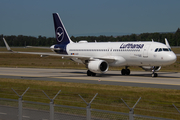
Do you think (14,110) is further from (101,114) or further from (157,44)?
(157,44)

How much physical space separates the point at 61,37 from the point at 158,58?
18430 mm

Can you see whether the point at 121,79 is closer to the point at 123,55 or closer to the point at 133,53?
the point at 133,53

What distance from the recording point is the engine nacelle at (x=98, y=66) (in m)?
35.8

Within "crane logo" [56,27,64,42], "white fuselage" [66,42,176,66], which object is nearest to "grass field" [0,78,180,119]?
"white fuselage" [66,42,176,66]

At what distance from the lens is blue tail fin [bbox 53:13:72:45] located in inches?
1837

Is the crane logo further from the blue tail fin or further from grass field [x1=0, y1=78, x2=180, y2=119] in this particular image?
grass field [x1=0, y1=78, x2=180, y2=119]

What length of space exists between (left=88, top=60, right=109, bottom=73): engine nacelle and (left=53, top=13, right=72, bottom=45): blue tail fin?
35.2 feet

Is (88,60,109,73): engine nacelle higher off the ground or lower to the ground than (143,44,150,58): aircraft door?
lower

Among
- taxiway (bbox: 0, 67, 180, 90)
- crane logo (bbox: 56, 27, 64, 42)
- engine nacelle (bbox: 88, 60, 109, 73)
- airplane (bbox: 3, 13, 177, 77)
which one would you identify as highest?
crane logo (bbox: 56, 27, 64, 42)

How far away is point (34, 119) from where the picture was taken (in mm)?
12258

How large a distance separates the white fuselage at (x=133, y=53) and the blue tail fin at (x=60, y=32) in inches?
193

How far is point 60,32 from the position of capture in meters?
46.9

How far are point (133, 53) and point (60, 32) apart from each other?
15397 mm

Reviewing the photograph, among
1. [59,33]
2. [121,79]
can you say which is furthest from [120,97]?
[59,33]
